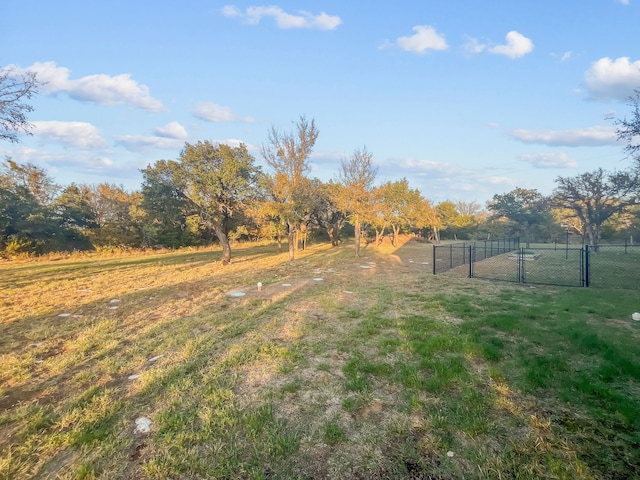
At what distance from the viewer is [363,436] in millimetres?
2490

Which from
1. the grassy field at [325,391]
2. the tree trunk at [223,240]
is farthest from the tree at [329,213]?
the grassy field at [325,391]

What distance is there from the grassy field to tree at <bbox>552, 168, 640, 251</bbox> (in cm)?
1752

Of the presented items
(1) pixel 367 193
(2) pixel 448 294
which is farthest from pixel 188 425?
(1) pixel 367 193

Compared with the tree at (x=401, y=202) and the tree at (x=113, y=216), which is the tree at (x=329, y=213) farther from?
the tree at (x=113, y=216)

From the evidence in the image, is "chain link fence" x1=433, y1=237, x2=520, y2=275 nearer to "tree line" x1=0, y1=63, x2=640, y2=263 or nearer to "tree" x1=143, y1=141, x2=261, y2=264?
"tree line" x1=0, y1=63, x2=640, y2=263

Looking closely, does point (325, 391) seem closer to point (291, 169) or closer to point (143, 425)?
point (143, 425)

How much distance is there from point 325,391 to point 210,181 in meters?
11.4

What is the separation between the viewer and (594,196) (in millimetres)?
19781

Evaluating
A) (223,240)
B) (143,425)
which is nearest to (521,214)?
(223,240)

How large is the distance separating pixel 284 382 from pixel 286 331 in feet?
5.53

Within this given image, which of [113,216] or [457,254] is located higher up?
[113,216]

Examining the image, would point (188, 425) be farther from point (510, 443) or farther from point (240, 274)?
point (240, 274)

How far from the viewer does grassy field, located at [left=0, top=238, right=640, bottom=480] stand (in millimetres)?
2221

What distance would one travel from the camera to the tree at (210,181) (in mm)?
12898
